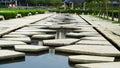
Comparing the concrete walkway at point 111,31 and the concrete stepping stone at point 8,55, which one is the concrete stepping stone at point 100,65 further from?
the concrete walkway at point 111,31

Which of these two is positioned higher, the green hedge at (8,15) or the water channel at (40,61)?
the water channel at (40,61)

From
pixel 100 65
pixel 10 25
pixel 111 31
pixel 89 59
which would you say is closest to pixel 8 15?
pixel 10 25

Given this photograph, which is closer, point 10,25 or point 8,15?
point 10,25

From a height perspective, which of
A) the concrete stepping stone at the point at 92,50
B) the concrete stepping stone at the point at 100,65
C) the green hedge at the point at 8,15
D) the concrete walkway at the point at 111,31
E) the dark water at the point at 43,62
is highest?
the concrete stepping stone at the point at 100,65

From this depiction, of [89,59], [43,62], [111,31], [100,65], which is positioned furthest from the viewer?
[111,31]

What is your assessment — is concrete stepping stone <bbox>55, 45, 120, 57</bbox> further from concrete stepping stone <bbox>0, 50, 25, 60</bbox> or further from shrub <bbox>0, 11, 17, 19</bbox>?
shrub <bbox>0, 11, 17, 19</bbox>

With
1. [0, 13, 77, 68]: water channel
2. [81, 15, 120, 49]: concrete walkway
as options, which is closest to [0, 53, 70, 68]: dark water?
[0, 13, 77, 68]: water channel

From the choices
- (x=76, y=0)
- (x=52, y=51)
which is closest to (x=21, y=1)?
(x=76, y=0)

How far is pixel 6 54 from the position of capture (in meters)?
8.04

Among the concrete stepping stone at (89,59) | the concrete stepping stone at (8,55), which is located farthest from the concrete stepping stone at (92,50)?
the concrete stepping stone at (8,55)

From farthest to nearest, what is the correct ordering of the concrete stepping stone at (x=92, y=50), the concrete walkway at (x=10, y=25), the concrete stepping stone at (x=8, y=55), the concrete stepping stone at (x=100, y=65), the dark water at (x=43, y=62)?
the concrete walkway at (x=10, y=25) → the concrete stepping stone at (x=92, y=50) → the concrete stepping stone at (x=8, y=55) → the dark water at (x=43, y=62) → the concrete stepping stone at (x=100, y=65)

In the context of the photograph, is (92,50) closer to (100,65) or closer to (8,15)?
(100,65)

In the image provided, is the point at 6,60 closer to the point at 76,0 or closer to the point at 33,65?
the point at 33,65

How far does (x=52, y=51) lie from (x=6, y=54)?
1691 mm
